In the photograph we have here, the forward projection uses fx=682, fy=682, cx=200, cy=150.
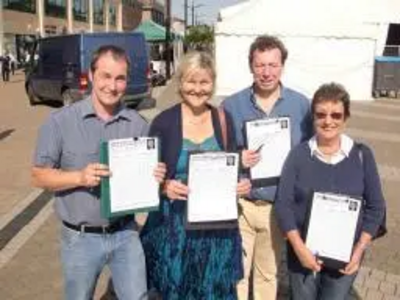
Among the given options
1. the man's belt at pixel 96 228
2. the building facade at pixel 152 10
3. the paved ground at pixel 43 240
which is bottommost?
the paved ground at pixel 43 240

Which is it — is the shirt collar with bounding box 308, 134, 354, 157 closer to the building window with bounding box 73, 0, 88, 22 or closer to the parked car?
the parked car

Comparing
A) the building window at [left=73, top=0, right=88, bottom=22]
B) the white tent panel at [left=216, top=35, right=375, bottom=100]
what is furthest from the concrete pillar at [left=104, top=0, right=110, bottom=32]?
the white tent panel at [left=216, top=35, right=375, bottom=100]

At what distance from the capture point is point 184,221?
139 inches

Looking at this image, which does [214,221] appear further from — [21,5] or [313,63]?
[21,5]

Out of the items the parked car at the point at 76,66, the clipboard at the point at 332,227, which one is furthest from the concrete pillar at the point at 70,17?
the clipboard at the point at 332,227

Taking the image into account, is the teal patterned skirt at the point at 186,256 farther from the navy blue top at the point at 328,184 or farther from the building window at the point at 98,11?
the building window at the point at 98,11

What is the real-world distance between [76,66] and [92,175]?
15175 millimetres

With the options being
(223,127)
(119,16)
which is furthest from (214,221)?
(119,16)

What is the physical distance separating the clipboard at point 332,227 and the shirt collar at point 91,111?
101 centimetres

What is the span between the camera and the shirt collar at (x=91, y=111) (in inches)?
129

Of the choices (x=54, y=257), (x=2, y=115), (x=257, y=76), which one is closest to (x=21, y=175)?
(x=54, y=257)

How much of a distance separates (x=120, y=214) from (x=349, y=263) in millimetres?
1164

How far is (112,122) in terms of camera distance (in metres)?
3.31

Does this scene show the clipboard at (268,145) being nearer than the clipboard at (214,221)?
No
